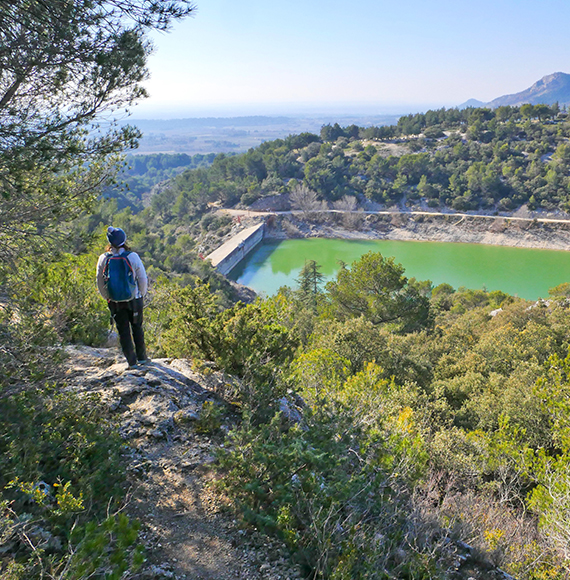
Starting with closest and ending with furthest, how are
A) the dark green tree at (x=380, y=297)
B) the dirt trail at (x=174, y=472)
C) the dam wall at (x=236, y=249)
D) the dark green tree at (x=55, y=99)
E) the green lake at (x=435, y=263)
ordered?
the dirt trail at (x=174, y=472) < the dark green tree at (x=55, y=99) < the dark green tree at (x=380, y=297) < the green lake at (x=435, y=263) < the dam wall at (x=236, y=249)

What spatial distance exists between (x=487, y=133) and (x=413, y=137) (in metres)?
10.3

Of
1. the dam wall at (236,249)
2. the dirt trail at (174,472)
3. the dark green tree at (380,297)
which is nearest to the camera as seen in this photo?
the dirt trail at (174,472)

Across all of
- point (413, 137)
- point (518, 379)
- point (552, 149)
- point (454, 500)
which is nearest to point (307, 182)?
point (413, 137)

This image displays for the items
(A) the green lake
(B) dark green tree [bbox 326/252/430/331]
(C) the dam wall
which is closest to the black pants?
(B) dark green tree [bbox 326/252/430/331]

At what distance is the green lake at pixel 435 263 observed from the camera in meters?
29.9

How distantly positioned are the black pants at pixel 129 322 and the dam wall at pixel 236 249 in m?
27.5

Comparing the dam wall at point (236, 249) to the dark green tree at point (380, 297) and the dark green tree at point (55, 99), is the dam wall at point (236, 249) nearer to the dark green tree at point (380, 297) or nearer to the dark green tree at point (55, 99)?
the dark green tree at point (380, 297)

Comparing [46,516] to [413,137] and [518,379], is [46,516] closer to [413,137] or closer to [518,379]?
[518,379]

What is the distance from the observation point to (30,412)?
2.39 metres

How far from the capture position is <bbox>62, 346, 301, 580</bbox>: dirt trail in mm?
2094

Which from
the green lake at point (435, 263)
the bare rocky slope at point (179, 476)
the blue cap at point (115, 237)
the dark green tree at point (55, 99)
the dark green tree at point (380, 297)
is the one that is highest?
the dark green tree at point (55, 99)

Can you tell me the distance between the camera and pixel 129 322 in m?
3.73

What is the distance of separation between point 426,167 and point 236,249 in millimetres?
25894

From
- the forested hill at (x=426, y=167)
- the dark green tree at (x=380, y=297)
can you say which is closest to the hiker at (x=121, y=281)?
the dark green tree at (x=380, y=297)
